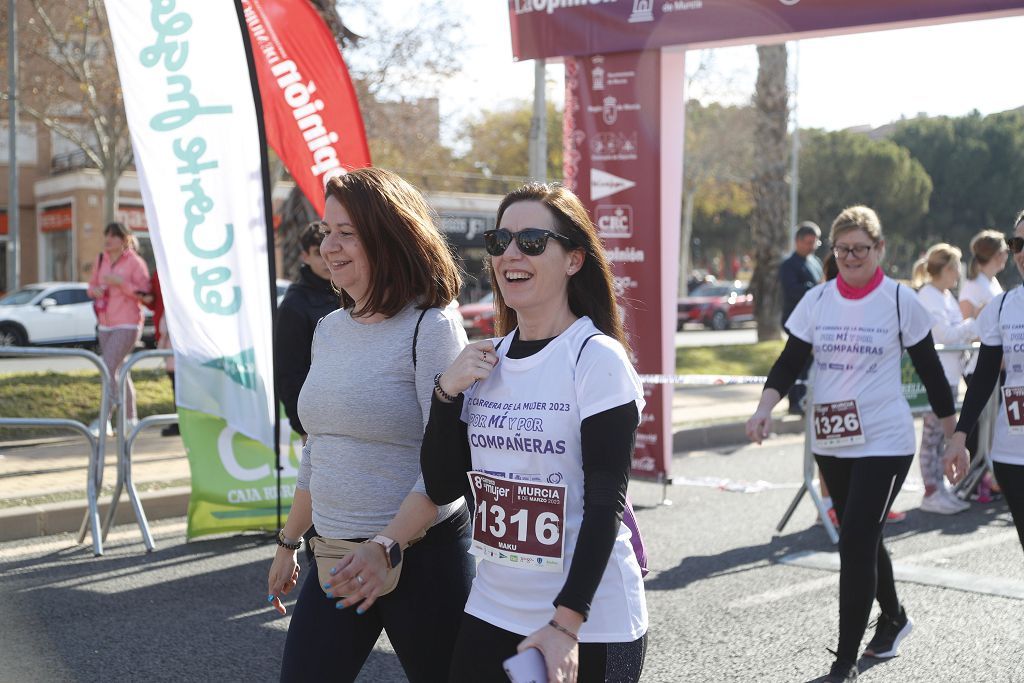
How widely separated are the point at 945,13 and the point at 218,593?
5.21 meters

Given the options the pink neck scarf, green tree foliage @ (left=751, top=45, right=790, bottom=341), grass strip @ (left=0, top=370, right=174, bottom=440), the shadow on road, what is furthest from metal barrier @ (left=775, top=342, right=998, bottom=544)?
green tree foliage @ (left=751, top=45, right=790, bottom=341)

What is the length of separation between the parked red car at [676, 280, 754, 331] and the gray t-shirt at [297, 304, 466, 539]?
114 ft

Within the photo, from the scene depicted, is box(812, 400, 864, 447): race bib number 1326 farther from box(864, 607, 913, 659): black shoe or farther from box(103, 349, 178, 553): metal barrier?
box(103, 349, 178, 553): metal barrier

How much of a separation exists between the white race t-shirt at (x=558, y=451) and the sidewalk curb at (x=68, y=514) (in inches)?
206

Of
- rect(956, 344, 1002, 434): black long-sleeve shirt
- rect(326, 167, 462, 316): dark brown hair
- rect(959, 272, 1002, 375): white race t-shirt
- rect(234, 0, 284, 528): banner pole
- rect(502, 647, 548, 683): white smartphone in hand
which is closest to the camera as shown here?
rect(502, 647, 548, 683): white smartphone in hand

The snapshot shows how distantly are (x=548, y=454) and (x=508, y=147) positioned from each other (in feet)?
155

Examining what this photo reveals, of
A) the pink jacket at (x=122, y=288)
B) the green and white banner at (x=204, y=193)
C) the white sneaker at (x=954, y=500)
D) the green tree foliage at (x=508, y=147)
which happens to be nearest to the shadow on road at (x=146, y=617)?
the green and white banner at (x=204, y=193)

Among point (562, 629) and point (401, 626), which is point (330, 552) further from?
point (562, 629)

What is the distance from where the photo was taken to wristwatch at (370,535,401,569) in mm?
2652

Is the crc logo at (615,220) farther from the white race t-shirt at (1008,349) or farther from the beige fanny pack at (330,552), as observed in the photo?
the beige fanny pack at (330,552)

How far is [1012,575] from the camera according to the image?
242 inches

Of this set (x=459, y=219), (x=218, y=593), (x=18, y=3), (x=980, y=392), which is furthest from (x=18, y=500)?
(x=459, y=219)

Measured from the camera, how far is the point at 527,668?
2.16 meters

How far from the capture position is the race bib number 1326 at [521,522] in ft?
7.77
